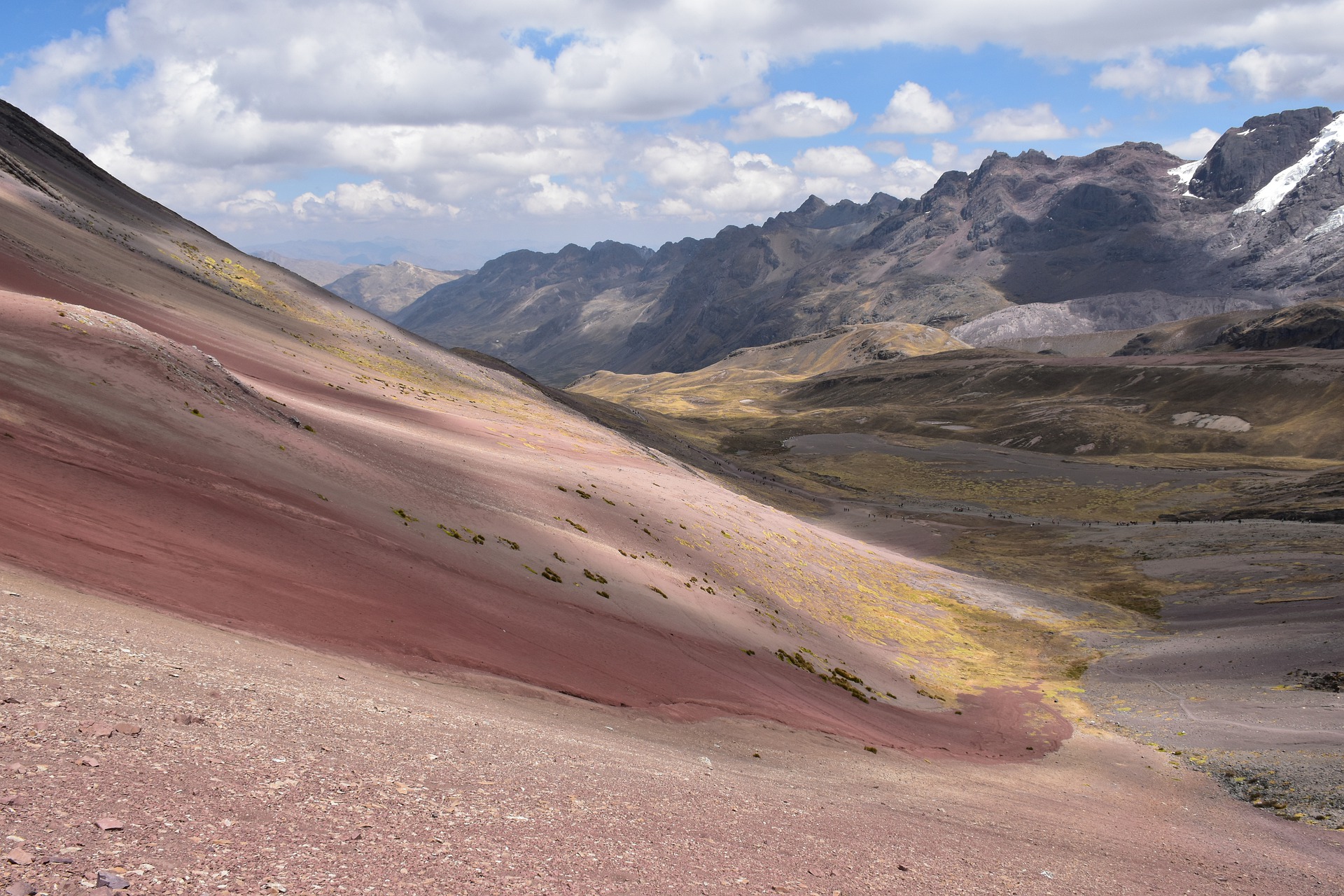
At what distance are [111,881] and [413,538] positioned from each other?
20160 millimetres

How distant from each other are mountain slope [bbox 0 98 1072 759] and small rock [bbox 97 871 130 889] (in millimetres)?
10586

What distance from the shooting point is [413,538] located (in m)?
27.7

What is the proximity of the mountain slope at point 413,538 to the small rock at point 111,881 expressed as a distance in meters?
10.6

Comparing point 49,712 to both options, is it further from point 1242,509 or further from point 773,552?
point 1242,509

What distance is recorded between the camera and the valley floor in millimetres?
9273

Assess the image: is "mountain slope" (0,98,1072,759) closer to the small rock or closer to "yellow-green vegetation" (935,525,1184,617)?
"yellow-green vegetation" (935,525,1184,617)

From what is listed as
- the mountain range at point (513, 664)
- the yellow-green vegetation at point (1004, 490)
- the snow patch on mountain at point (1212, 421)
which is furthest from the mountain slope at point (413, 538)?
the snow patch on mountain at point (1212, 421)

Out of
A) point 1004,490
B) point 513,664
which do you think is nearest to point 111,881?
point 513,664

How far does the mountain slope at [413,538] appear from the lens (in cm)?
2006

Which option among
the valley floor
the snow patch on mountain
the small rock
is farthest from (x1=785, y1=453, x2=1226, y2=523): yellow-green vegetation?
the small rock

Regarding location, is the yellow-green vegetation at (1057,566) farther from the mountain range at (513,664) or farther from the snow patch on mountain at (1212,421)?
the snow patch on mountain at (1212,421)

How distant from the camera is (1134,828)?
2233cm

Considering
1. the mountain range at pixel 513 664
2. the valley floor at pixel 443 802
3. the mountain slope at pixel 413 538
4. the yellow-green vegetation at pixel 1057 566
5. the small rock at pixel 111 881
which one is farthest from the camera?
the yellow-green vegetation at pixel 1057 566

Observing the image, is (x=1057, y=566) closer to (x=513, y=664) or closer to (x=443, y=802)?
(x=513, y=664)
